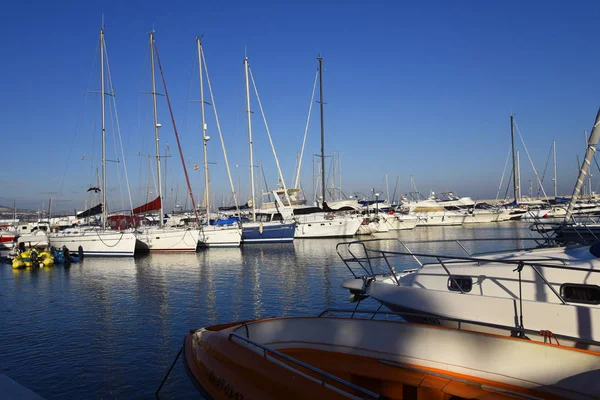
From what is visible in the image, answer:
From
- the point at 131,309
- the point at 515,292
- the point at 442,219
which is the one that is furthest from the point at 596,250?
the point at 442,219

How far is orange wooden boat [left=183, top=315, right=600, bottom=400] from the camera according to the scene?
5.64 m

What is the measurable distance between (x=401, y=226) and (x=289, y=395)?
58679 millimetres

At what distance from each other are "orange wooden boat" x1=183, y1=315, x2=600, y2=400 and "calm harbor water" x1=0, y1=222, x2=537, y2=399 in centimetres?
317

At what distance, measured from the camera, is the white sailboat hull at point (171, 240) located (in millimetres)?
38750

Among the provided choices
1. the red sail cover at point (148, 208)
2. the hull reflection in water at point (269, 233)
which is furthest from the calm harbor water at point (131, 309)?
the hull reflection in water at point (269, 233)

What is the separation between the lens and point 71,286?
77.3ft

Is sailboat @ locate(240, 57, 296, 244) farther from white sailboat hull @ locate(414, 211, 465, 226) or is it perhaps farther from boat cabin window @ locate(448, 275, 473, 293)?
boat cabin window @ locate(448, 275, 473, 293)

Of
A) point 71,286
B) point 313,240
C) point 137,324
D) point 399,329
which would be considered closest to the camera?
point 399,329

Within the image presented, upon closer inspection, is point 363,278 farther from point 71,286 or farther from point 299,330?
point 71,286

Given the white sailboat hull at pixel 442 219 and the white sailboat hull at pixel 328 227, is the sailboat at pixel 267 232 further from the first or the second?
the white sailboat hull at pixel 442 219

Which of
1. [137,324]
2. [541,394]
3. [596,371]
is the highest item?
[596,371]

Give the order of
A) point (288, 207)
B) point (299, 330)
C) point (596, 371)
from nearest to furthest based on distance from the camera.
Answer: point (596, 371) < point (299, 330) < point (288, 207)

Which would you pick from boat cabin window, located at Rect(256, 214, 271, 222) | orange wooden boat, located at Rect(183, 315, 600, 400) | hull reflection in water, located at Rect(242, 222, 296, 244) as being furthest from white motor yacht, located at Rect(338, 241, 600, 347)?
boat cabin window, located at Rect(256, 214, 271, 222)

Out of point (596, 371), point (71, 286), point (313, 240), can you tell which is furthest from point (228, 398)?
point (313, 240)
